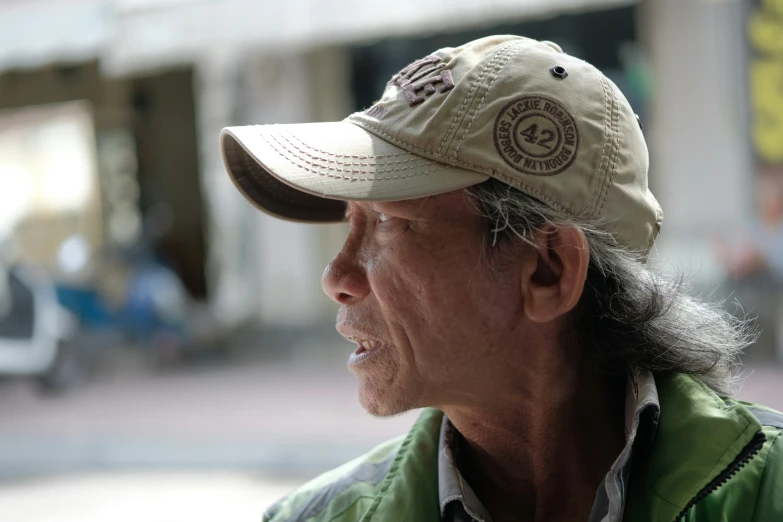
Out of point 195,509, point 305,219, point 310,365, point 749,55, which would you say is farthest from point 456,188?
point 310,365

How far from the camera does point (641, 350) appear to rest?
1551mm

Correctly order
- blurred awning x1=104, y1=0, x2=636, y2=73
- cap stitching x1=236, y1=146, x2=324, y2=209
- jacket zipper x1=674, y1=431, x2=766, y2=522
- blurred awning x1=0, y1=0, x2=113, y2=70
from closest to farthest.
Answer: jacket zipper x1=674, y1=431, x2=766, y2=522 < cap stitching x1=236, y1=146, x2=324, y2=209 < blurred awning x1=104, y1=0, x2=636, y2=73 < blurred awning x1=0, y1=0, x2=113, y2=70

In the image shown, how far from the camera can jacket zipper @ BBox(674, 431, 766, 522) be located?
1280 millimetres

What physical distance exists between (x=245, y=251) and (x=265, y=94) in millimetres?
1773

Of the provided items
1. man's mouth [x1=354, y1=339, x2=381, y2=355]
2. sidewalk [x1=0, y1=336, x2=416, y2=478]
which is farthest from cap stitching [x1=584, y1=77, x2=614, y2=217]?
sidewalk [x1=0, y1=336, x2=416, y2=478]

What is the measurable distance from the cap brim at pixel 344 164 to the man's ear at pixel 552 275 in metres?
0.17

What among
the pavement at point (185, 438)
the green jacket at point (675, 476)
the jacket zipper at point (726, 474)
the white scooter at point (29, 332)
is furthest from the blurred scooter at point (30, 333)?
the jacket zipper at point (726, 474)

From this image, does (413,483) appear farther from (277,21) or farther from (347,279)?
(277,21)

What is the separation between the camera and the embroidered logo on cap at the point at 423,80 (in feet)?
4.65

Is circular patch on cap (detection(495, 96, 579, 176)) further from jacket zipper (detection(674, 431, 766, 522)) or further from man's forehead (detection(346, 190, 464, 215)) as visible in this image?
jacket zipper (detection(674, 431, 766, 522))

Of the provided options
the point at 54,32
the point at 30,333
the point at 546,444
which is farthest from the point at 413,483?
the point at 54,32

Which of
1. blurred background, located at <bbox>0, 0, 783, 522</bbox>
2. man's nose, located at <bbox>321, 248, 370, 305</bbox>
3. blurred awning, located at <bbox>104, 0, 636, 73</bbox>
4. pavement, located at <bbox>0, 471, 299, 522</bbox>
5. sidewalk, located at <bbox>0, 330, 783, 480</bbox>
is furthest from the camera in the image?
blurred awning, located at <bbox>104, 0, 636, 73</bbox>

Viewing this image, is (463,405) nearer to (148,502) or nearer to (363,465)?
(363,465)

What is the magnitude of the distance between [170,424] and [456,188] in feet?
19.2
